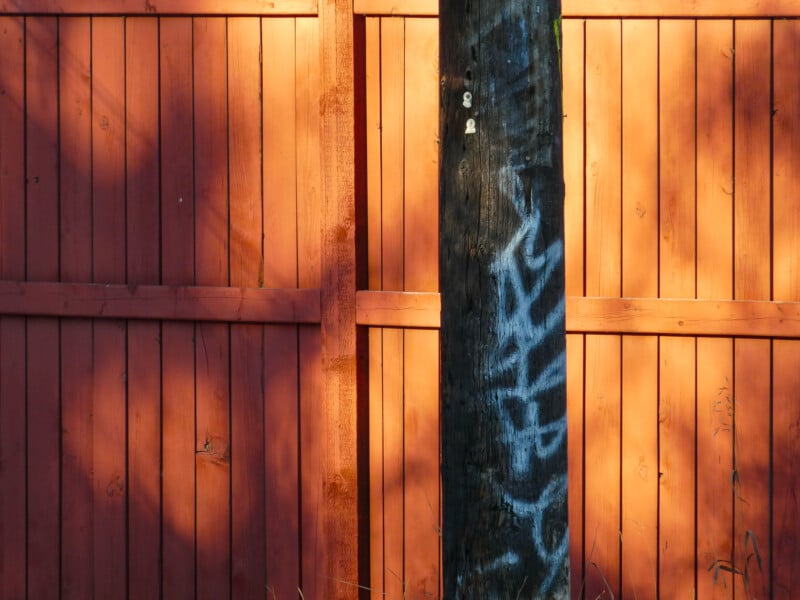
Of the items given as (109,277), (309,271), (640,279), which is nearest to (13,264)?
(109,277)

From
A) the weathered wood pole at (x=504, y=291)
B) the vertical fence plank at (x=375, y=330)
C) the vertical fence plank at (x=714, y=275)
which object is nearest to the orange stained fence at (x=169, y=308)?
the vertical fence plank at (x=375, y=330)

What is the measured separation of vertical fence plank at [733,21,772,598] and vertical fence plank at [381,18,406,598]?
1.29 metres

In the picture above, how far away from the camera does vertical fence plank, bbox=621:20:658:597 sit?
3.82m

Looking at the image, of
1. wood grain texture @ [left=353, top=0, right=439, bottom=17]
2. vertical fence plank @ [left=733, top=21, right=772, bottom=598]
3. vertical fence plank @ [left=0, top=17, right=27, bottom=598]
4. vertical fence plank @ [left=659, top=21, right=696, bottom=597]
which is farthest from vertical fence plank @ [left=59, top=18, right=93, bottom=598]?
vertical fence plank @ [left=733, top=21, right=772, bottom=598]

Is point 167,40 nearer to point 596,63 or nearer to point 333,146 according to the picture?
point 333,146

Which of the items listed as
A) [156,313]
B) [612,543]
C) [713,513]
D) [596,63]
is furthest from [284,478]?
[596,63]

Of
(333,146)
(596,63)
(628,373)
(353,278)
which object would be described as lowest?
(628,373)

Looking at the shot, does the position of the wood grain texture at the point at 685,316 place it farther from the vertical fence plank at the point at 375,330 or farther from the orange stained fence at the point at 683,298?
the vertical fence plank at the point at 375,330

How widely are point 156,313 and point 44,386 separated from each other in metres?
0.61

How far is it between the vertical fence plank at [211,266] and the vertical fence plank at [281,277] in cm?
18

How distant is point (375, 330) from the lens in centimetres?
401

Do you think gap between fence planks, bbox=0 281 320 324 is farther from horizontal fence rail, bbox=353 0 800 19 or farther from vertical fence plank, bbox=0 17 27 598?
horizontal fence rail, bbox=353 0 800 19

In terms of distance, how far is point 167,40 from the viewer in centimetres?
412

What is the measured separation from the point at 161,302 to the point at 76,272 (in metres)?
0.42
